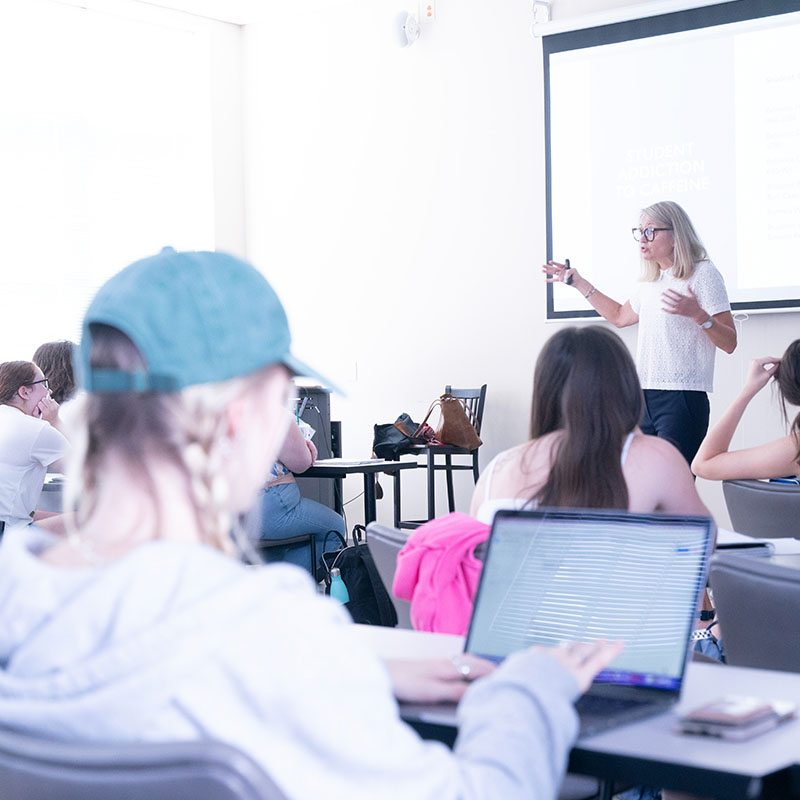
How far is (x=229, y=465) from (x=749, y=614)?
1.20m

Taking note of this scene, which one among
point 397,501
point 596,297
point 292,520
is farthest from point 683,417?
point 397,501

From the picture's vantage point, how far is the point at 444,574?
5.93ft

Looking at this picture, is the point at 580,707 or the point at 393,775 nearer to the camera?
the point at 393,775

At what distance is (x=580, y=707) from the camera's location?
3.69 ft

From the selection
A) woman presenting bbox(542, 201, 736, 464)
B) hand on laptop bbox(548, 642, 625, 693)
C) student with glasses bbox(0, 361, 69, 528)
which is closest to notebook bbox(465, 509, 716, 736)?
hand on laptop bbox(548, 642, 625, 693)

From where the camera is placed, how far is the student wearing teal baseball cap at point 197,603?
763 mm

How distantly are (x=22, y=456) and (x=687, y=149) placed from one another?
3.83m

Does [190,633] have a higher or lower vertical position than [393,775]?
higher

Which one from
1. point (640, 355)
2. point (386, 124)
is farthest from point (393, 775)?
point (386, 124)

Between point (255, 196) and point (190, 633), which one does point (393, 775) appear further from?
point (255, 196)

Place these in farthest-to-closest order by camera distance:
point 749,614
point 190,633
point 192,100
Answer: point 192,100 → point 749,614 → point 190,633

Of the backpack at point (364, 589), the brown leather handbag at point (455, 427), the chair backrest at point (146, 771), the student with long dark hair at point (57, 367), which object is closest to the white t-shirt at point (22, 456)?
the student with long dark hair at point (57, 367)

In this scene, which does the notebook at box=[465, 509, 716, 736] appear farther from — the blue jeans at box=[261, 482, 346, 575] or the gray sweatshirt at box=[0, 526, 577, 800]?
the blue jeans at box=[261, 482, 346, 575]

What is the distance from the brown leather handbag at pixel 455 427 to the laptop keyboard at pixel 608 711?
15.8ft
